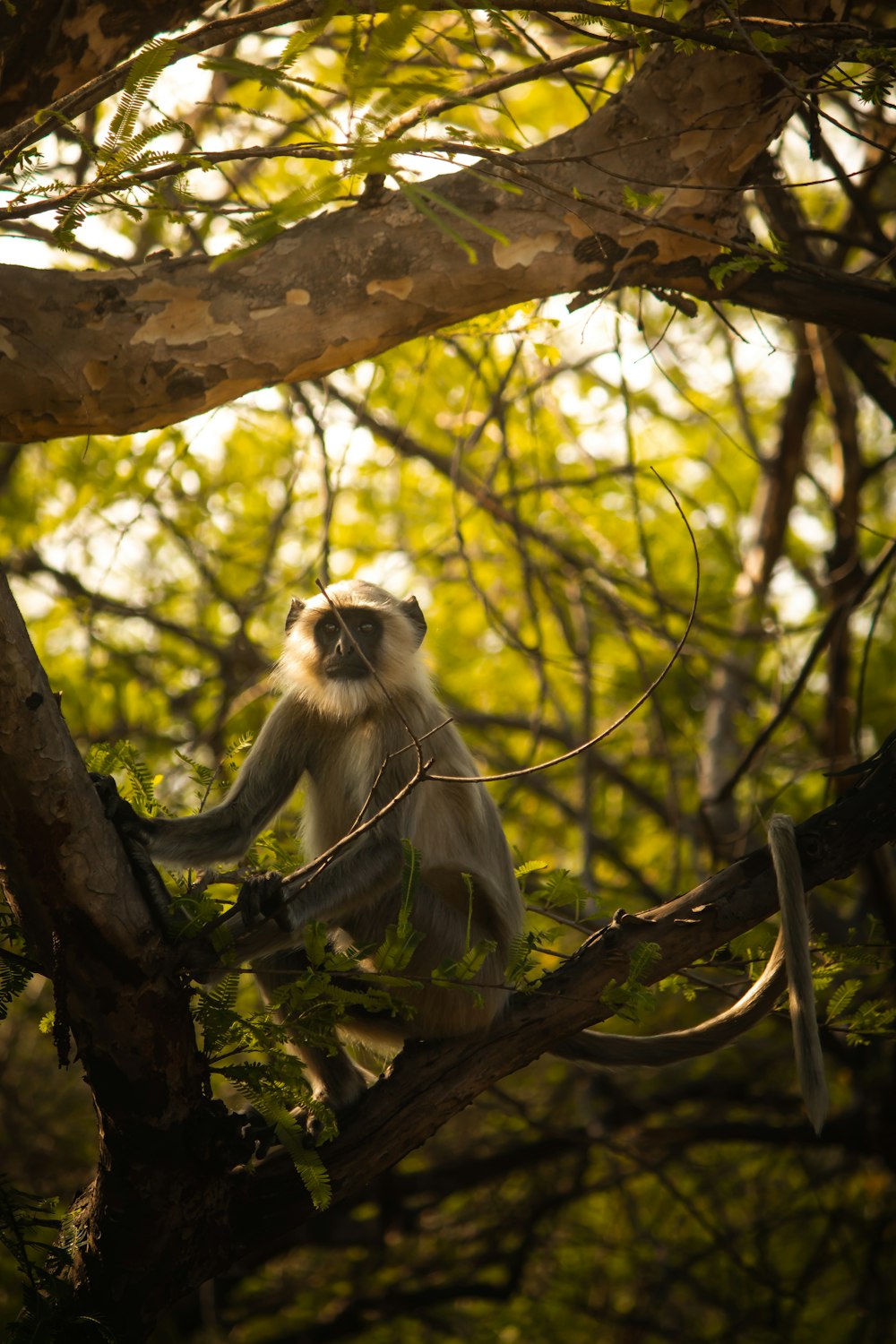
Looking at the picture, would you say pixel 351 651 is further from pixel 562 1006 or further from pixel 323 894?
pixel 562 1006

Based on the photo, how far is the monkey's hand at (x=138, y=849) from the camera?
93.9 inches

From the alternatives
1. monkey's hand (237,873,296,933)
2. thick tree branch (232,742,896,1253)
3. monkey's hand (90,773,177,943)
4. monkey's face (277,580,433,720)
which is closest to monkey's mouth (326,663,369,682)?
monkey's face (277,580,433,720)

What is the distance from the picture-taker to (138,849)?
254cm

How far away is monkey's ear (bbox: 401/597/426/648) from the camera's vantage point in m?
3.78

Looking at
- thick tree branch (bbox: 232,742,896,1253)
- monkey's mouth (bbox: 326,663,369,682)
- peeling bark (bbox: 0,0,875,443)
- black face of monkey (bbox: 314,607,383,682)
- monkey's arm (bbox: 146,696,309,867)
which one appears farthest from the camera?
black face of monkey (bbox: 314,607,383,682)

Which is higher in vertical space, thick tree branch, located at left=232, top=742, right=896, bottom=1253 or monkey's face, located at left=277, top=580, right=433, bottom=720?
monkey's face, located at left=277, top=580, right=433, bottom=720

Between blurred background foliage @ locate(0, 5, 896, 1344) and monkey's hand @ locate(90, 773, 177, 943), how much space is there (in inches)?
51.3

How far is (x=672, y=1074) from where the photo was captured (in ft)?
20.2

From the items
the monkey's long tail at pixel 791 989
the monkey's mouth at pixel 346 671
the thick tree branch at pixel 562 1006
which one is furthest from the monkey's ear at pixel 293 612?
the monkey's long tail at pixel 791 989

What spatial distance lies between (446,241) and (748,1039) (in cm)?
424

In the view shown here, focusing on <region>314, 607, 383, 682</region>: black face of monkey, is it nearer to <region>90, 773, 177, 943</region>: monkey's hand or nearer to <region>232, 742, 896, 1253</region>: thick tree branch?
<region>90, 773, 177, 943</region>: monkey's hand

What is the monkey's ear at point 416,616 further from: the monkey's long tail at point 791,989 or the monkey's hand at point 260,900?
the monkey's long tail at point 791,989

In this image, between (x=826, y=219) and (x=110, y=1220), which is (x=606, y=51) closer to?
(x=110, y=1220)

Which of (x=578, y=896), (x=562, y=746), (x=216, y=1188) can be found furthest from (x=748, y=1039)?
(x=216, y=1188)
